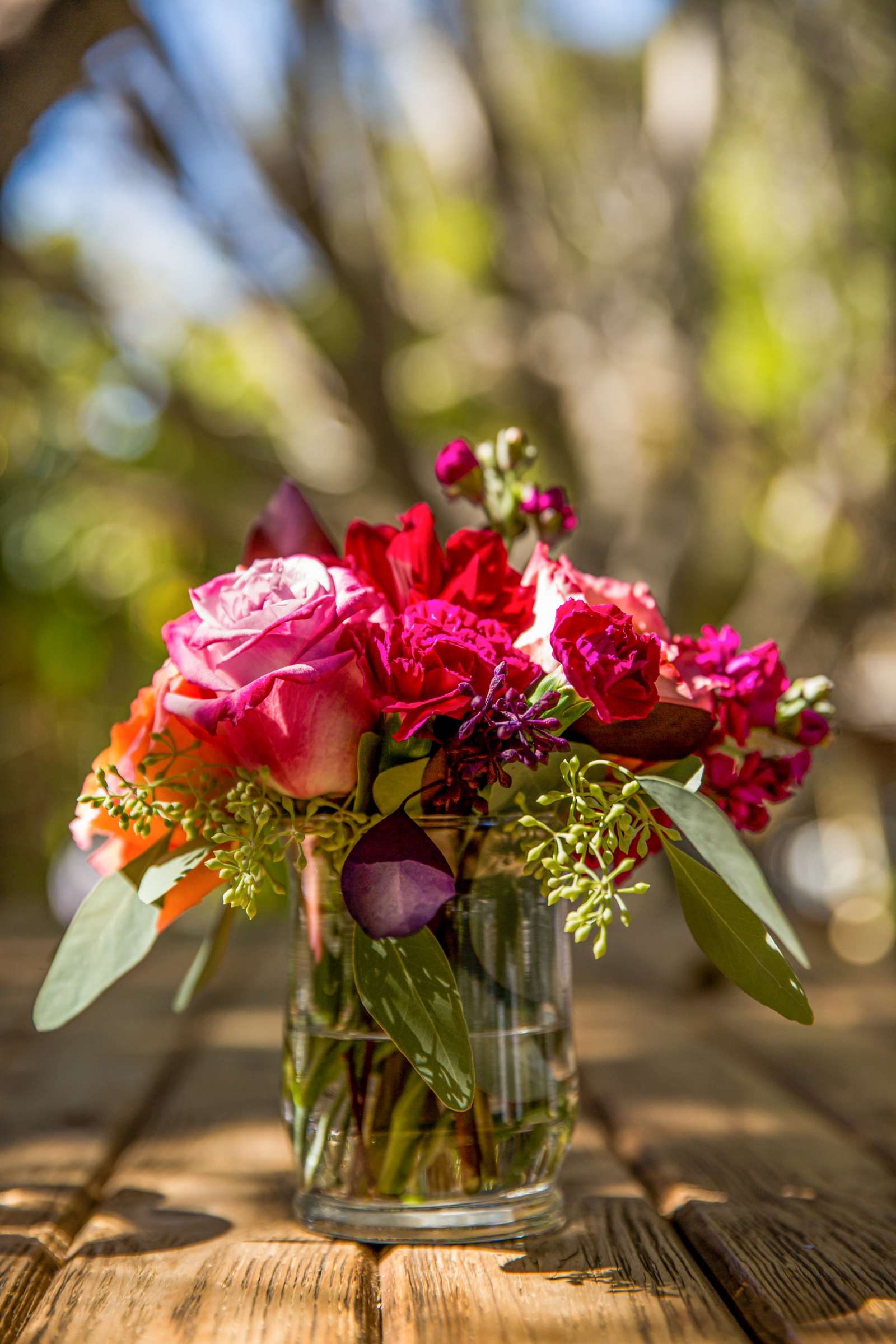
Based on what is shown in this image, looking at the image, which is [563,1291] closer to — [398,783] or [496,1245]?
[496,1245]

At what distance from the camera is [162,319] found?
330cm

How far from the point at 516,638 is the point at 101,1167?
1.65ft

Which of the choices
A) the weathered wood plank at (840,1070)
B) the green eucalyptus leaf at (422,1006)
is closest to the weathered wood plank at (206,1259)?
the green eucalyptus leaf at (422,1006)

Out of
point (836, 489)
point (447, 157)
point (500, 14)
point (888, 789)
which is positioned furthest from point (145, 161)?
point (888, 789)

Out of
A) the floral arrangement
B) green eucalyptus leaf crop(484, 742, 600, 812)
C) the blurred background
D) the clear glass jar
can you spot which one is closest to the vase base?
the clear glass jar

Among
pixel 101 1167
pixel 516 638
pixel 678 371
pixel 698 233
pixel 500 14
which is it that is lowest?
pixel 101 1167

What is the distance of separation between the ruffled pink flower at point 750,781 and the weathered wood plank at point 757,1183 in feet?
0.76

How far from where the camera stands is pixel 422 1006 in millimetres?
536

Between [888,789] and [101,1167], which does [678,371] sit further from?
[888,789]

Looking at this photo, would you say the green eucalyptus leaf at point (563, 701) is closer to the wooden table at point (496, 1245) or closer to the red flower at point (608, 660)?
the red flower at point (608, 660)

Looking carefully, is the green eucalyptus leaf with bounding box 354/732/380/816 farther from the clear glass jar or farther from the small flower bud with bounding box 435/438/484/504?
the small flower bud with bounding box 435/438/484/504

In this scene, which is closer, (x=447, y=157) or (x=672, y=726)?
(x=672, y=726)

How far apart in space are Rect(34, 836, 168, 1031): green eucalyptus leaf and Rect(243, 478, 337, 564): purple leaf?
0.19 m

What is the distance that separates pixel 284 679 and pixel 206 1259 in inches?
13.2
